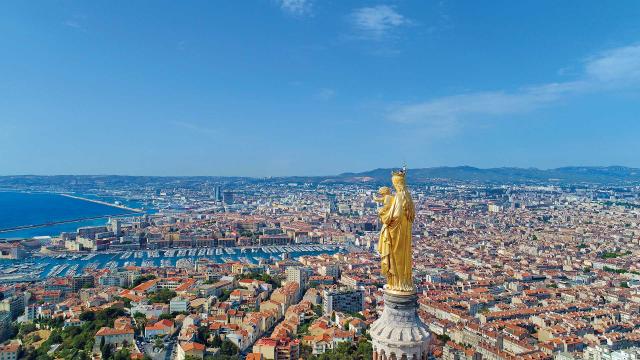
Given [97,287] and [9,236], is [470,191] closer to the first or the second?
[9,236]

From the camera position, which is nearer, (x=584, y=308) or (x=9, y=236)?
(x=584, y=308)

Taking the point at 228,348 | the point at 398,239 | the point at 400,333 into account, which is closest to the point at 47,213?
the point at 228,348

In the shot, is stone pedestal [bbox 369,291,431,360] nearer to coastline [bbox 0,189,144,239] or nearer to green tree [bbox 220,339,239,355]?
green tree [bbox 220,339,239,355]

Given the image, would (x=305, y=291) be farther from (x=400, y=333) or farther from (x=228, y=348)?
(x=400, y=333)

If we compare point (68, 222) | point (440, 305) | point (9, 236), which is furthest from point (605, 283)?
point (68, 222)

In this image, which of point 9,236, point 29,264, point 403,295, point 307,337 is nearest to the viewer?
point 403,295

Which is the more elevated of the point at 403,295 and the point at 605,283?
the point at 403,295

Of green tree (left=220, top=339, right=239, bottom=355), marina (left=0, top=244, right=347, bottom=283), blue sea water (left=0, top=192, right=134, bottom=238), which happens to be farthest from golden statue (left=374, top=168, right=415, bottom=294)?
blue sea water (left=0, top=192, right=134, bottom=238)
